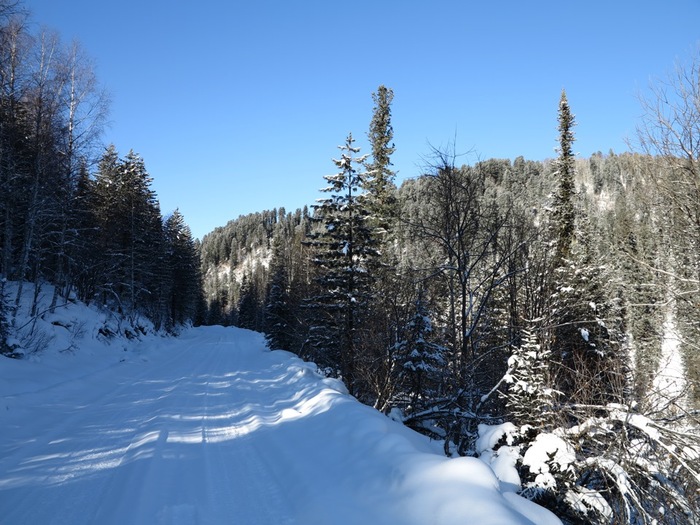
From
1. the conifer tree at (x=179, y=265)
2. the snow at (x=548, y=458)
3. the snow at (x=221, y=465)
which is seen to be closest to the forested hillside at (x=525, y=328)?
the snow at (x=548, y=458)

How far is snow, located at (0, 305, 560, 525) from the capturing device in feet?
12.9

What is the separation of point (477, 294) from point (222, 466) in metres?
6.49

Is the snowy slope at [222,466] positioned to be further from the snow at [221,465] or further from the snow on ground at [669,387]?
the snow on ground at [669,387]

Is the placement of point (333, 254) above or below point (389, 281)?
above

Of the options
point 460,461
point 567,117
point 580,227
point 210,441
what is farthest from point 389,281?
point 567,117

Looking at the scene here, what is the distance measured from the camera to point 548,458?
5352mm

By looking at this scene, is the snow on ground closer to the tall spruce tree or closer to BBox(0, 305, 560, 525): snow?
BBox(0, 305, 560, 525): snow

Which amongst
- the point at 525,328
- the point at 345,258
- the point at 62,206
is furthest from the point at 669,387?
the point at 62,206

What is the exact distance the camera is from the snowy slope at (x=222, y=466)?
3.91 m

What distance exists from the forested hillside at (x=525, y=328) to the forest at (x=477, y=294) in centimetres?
6

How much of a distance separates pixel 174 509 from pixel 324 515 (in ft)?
5.28

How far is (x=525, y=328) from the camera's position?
7.10 meters

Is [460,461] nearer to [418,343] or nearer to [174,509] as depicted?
[174,509]

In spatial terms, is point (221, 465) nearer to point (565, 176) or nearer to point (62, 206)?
point (62, 206)
